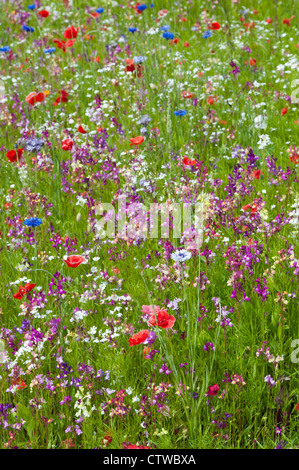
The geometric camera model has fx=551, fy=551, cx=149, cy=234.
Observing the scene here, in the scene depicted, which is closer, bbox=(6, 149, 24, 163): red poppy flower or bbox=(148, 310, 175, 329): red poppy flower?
bbox=(148, 310, 175, 329): red poppy flower

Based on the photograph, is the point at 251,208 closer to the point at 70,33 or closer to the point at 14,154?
the point at 14,154

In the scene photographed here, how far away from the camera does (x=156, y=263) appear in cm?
351

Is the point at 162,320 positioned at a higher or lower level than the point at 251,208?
lower

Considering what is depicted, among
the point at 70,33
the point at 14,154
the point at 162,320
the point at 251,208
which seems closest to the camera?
the point at 162,320

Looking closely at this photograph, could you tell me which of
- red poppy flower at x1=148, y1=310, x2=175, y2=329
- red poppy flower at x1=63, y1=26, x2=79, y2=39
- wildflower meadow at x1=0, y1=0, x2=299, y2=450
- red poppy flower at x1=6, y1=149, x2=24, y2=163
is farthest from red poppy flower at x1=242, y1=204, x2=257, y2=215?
red poppy flower at x1=63, y1=26, x2=79, y2=39

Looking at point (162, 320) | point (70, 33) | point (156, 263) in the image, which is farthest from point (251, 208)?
point (70, 33)

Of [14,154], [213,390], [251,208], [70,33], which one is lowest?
[213,390]

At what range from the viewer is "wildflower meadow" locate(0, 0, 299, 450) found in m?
2.59

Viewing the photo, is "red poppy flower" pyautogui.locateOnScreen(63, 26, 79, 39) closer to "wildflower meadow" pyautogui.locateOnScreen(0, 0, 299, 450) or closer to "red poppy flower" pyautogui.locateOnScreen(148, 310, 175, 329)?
"wildflower meadow" pyautogui.locateOnScreen(0, 0, 299, 450)

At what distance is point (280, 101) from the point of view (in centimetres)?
521

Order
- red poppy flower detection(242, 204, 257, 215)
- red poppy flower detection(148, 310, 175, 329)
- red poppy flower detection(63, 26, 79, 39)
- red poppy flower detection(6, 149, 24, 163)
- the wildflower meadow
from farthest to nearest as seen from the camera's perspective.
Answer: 1. red poppy flower detection(63, 26, 79, 39)
2. red poppy flower detection(6, 149, 24, 163)
3. red poppy flower detection(242, 204, 257, 215)
4. the wildflower meadow
5. red poppy flower detection(148, 310, 175, 329)

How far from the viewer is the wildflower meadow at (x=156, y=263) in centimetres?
259

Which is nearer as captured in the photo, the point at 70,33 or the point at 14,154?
the point at 14,154
